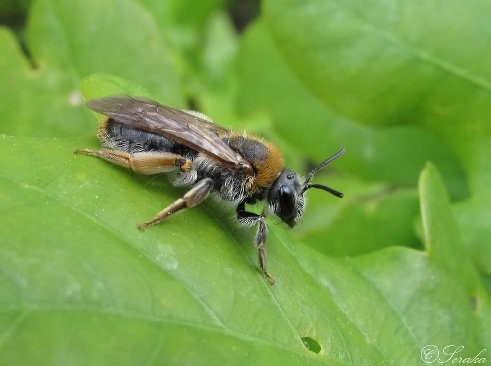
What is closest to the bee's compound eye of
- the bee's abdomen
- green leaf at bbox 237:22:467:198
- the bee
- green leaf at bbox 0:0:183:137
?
the bee

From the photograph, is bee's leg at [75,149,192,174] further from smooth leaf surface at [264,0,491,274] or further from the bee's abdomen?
smooth leaf surface at [264,0,491,274]

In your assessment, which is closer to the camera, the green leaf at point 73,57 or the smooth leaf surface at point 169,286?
the smooth leaf surface at point 169,286

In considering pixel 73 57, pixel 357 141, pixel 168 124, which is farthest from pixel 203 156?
pixel 357 141

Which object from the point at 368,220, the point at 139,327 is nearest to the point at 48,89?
the point at 368,220

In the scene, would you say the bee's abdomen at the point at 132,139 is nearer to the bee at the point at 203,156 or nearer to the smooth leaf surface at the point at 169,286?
the bee at the point at 203,156

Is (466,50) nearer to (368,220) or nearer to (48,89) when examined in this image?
(368,220)

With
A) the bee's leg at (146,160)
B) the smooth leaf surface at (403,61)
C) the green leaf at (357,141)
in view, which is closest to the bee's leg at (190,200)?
the bee's leg at (146,160)

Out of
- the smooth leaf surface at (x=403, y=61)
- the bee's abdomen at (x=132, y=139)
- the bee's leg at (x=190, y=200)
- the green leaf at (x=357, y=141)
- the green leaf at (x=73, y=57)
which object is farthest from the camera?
the green leaf at (x=357, y=141)
